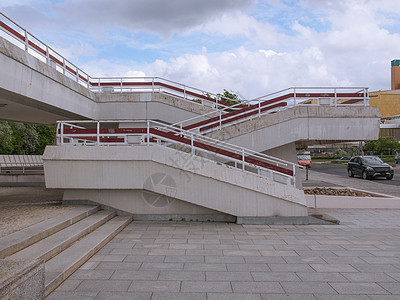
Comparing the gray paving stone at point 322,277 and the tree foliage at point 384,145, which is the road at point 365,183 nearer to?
the gray paving stone at point 322,277

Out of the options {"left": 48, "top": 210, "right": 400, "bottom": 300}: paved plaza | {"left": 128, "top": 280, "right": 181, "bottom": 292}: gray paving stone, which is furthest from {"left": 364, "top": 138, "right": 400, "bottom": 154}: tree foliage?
{"left": 128, "top": 280, "right": 181, "bottom": 292}: gray paving stone

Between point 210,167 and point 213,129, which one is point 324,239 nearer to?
point 210,167

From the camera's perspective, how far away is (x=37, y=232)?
19.8 ft

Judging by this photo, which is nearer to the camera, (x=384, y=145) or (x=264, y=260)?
(x=264, y=260)

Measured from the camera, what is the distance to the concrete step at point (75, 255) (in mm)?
4609

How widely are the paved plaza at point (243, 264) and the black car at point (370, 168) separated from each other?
49.6 ft

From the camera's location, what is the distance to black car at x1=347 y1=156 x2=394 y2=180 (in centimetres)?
Result: 2206

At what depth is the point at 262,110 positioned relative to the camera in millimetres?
11656

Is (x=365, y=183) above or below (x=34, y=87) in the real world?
below

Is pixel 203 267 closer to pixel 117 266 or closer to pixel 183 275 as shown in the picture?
pixel 183 275

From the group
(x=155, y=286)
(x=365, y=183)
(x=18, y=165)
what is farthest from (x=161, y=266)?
(x=18, y=165)

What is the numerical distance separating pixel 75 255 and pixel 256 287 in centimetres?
320

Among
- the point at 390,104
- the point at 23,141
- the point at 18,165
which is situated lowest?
Answer: the point at 18,165

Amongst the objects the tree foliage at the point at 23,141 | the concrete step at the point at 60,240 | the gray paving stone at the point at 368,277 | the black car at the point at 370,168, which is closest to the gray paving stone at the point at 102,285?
the concrete step at the point at 60,240
